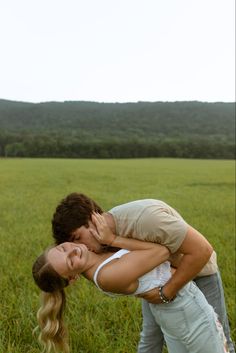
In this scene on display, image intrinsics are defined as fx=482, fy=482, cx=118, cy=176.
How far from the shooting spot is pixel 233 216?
9.67 metres

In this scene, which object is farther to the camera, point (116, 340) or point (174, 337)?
point (116, 340)

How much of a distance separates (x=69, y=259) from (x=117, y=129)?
8374 cm

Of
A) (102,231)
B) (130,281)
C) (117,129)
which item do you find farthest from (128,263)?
(117,129)

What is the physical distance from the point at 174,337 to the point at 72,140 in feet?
206

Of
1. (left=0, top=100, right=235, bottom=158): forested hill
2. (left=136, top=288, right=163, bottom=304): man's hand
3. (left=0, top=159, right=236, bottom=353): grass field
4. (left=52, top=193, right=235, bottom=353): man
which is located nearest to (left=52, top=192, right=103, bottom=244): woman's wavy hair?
(left=52, top=193, right=235, bottom=353): man

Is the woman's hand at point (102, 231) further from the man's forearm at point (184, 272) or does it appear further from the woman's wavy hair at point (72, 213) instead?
the man's forearm at point (184, 272)

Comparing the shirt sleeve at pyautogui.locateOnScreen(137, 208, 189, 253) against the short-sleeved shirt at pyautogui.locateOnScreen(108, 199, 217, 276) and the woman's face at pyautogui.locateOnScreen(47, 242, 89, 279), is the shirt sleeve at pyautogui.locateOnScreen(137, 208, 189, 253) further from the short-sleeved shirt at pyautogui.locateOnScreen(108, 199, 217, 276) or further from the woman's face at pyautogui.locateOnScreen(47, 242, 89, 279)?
the woman's face at pyautogui.locateOnScreen(47, 242, 89, 279)

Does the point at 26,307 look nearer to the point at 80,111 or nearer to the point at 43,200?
the point at 43,200

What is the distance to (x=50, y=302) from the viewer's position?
7.05 ft

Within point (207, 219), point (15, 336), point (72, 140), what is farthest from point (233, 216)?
point (72, 140)

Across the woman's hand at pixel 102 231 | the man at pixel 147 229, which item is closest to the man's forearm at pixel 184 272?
the man at pixel 147 229

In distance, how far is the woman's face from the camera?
2.02 metres

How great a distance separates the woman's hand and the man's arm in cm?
29

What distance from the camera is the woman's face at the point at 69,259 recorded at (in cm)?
202
